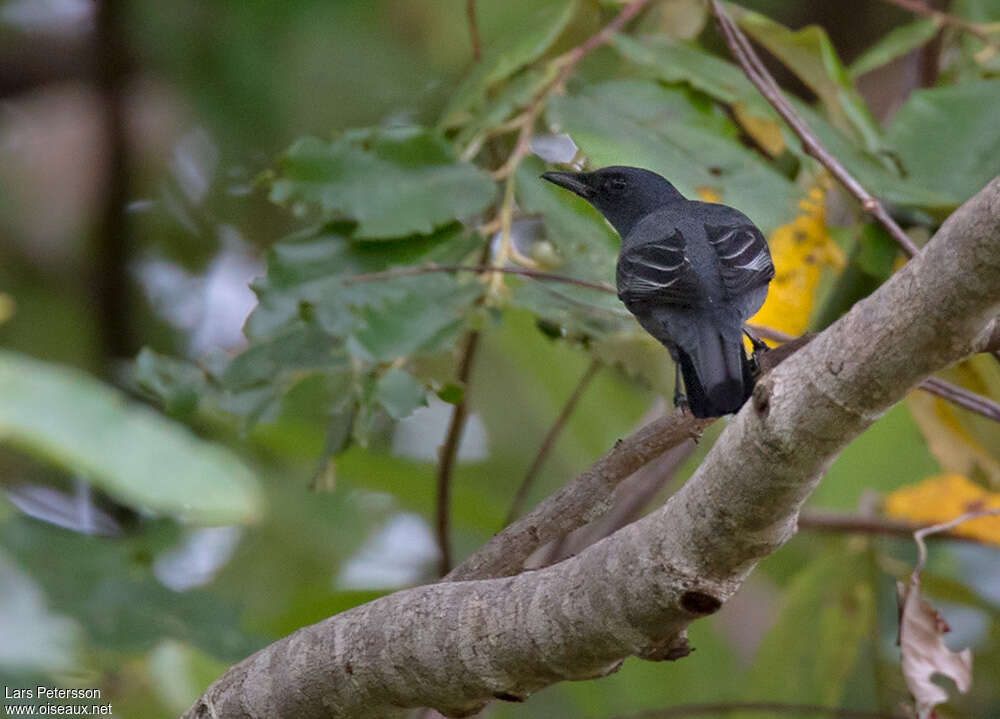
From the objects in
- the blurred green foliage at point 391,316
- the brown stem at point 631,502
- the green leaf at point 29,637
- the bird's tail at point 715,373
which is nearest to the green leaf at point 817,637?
the blurred green foliage at point 391,316

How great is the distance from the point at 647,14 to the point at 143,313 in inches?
113

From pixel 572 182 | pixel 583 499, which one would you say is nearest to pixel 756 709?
pixel 572 182

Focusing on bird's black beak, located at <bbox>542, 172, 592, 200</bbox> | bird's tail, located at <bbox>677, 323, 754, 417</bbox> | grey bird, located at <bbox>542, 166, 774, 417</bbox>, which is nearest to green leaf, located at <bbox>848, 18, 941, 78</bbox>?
bird's black beak, located at <bbox>542, 172, 592, 200</bbox>

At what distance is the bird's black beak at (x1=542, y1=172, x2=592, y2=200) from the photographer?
3189mm

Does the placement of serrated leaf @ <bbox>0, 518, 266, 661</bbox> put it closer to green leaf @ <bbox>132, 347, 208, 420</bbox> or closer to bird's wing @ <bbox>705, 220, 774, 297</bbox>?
green leaf @ <bbox>132, 347, 208, 420</bbox>

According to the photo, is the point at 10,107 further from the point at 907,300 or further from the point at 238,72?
the point at 907,300

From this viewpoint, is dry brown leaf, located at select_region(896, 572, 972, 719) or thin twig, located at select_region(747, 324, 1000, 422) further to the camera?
thin twig, located at select_region(747, 324, 1000, 422)


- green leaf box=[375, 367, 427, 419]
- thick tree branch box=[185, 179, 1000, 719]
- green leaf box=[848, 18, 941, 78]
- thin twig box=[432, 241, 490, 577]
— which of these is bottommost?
thick tree branch box=[185, 179, 1000, 719]

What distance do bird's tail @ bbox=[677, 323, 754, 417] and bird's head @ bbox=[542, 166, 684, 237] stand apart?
90 centimetres

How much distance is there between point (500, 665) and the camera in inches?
74.8

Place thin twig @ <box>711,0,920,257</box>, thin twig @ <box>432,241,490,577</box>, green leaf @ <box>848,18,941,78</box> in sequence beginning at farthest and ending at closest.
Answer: green leaf @ <box>848,18,941,78</box> < thin twig @ <box>432,241,490,577</box> < thin twig @ <box>711,0,920,257</box>

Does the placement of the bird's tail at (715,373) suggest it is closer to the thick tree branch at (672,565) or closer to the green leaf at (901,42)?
the thick tree branch at (672,565)

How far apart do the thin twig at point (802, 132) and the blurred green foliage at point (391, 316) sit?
0.22 meters

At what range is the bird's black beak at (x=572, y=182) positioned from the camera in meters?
3.19
